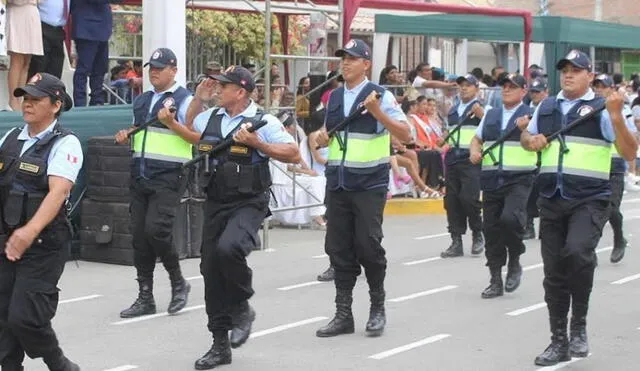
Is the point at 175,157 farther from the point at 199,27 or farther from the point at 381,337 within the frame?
the point at 199,27

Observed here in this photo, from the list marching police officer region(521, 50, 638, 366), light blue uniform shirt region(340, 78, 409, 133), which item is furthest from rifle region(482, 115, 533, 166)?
marching police officer region(521, 50, 638, 366)

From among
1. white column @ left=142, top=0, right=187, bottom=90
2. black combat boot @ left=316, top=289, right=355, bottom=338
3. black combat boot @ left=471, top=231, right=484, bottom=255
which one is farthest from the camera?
black combat boot @ left=471, top=231, right=484, bottom=255

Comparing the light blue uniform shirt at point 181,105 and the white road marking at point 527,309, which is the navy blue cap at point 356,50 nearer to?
the light blue uniform shirt at point 181,105

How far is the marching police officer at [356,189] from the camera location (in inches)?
344

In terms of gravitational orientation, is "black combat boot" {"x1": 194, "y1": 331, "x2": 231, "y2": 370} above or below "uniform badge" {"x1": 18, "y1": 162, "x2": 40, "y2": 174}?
below

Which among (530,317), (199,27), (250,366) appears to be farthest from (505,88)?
(199,27)

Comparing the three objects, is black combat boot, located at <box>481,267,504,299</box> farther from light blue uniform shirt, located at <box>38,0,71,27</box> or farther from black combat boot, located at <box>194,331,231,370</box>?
light blue uniform shirt, located at <box>38,0,71,27</box>

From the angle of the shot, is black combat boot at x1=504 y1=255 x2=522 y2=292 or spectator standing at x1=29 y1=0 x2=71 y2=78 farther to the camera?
spectator standing at x1=29 y1=0 x2=71 y2=78

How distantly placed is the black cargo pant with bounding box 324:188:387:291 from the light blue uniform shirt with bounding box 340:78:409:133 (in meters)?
0.53

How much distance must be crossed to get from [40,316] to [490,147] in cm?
565

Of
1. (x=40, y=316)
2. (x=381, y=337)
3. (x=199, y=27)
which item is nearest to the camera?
(x=40, y=316)

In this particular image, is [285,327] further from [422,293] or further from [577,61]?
[577,61]

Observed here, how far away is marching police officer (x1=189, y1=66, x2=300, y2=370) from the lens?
7691mm

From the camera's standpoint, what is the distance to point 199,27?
1995 centimetres
